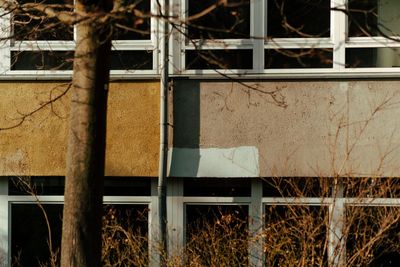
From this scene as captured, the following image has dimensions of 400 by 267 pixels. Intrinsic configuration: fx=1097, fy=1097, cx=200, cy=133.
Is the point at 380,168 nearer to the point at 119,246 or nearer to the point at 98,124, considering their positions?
the point at 119,246

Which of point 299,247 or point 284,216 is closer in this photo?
point 299,247

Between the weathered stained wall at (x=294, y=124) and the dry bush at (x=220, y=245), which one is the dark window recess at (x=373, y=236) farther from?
the dry bush at (x=220, y=245)

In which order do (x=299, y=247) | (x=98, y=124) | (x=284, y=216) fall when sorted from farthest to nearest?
(x=284, y=216) → (x=299, y=247) → (x=98, y=124)

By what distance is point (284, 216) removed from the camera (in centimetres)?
1238

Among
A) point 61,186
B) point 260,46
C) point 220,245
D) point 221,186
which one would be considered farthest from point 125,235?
point 260,46

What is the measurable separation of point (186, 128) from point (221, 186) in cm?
81

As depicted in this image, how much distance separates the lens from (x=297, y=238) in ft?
38.2

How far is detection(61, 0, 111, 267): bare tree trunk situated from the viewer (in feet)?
27.2

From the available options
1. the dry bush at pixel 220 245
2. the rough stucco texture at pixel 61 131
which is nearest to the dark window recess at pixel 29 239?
the rough stucco texture at pixel 61 131

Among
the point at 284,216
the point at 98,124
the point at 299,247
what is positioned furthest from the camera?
the point at 284,216

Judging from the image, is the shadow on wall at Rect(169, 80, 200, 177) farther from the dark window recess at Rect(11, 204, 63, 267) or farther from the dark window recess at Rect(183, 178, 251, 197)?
the dark window recess at Rect(11, 204, 63, 267)

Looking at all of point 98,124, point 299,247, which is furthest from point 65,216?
point 299,247

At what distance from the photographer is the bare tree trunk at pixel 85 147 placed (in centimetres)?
830

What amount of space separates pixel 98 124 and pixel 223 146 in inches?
179
